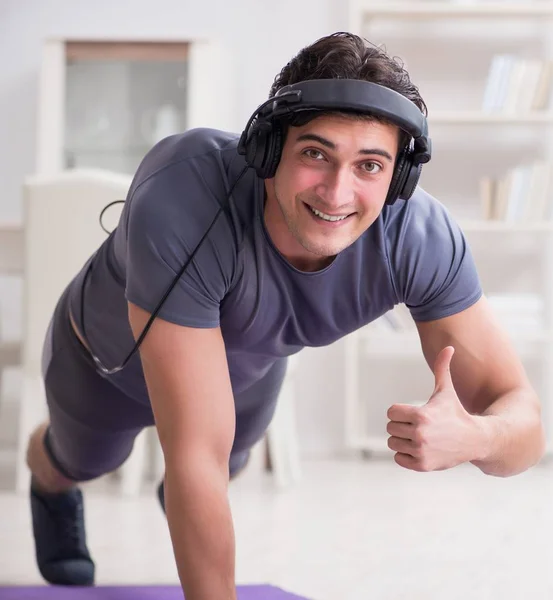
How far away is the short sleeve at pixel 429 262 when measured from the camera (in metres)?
1.25

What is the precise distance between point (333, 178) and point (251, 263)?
16cm

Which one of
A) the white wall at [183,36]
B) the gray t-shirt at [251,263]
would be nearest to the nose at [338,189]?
the gray t-shirt at [251,263]

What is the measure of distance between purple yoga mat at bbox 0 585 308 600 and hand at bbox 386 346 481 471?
56cm

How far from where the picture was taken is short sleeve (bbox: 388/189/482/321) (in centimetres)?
125

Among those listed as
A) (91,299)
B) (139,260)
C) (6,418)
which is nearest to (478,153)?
(6,418)

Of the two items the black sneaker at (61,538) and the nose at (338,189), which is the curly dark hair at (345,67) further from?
the black sneaker at (61,538)

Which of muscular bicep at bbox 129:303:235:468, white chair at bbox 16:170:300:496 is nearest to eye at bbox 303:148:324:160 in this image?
muscular bicep at bbox 129:303:235:468

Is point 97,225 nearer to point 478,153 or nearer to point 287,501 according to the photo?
point 287,501

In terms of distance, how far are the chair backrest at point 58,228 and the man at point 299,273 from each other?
129 centimetres

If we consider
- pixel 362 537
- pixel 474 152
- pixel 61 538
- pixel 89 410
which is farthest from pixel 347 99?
pixel 474 152

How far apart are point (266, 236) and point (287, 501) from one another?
5.53 feet

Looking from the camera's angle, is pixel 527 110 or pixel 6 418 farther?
pixel 6 418

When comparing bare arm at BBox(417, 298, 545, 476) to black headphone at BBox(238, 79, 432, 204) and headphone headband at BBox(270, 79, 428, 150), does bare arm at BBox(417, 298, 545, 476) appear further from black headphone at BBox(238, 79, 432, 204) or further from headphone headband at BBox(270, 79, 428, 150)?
headphone headband at BBox(270, 79, 428, 150)

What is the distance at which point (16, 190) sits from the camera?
395cm
